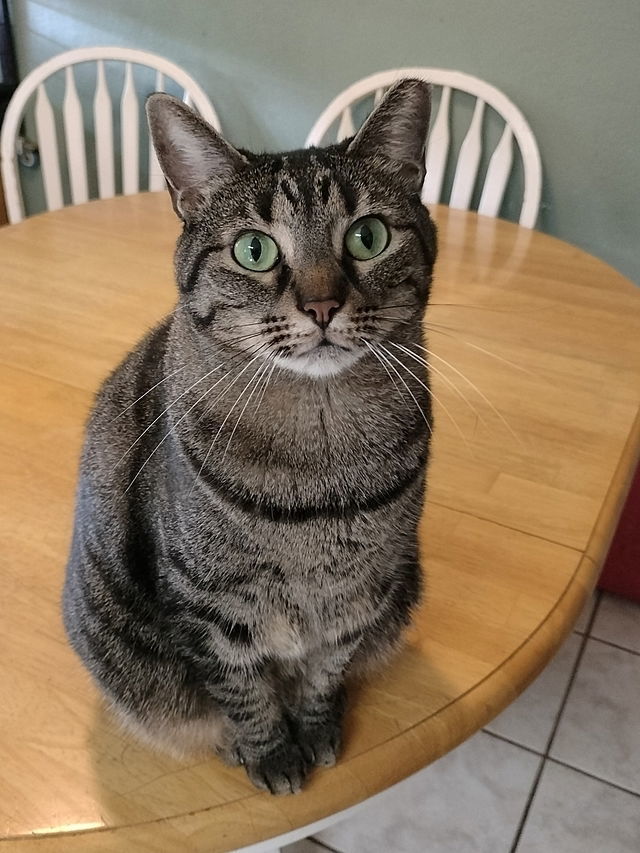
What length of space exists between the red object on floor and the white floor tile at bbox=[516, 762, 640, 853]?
17.8 inches

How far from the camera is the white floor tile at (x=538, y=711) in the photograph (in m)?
1.43

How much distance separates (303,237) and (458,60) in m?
1.49

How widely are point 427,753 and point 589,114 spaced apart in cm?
160

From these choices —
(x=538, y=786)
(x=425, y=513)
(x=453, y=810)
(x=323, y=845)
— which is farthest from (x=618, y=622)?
(x=425, y=513)

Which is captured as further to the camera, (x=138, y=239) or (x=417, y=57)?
(x=417, y=57)

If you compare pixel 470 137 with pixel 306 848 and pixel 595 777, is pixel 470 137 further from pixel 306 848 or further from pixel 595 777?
pixel 306 848

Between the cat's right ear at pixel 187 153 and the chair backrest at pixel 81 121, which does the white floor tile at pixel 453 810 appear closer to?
the cat's right ear at pixel 187 153

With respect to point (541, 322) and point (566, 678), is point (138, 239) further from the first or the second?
point (566, 678)

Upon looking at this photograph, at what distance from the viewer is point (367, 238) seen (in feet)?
2.00

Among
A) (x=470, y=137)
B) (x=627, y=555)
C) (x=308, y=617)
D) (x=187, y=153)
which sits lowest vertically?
(x=627, y=555)

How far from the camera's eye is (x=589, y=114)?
1.72 metres

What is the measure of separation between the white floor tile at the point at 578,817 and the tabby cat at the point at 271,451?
2.78 feet

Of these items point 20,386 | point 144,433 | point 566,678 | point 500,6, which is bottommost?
point 566,678

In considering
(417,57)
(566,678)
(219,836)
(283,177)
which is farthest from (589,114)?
(219,836)
